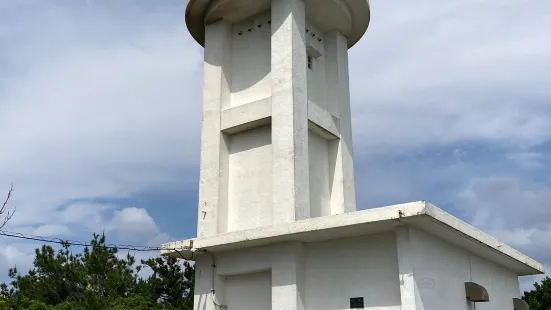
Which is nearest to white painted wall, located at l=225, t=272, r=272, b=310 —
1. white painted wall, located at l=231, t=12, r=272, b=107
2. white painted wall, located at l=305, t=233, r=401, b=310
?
white painted wall, located at l=305, t=233, r=401, b=310

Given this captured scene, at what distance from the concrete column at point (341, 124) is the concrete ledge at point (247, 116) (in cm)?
215

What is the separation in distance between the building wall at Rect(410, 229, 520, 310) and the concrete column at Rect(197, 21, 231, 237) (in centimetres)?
473

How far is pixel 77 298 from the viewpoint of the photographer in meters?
26.3

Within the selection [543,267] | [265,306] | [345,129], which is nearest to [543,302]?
[543,267]

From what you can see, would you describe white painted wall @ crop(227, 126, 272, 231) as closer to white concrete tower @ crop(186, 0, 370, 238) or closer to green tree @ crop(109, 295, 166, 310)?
white concrete tower @ crop(186, 0, 370, 238)

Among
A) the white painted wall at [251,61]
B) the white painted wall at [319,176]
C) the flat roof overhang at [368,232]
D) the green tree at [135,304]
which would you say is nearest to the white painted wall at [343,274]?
the flat roof overhang at [368,232]

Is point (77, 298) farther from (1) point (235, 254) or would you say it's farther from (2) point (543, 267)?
(2) point (543, 267)

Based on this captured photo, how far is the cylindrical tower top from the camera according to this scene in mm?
13719

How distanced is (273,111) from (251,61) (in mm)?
2079

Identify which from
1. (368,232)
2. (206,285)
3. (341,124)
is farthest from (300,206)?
(341,124)

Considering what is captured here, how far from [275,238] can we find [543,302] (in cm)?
2211

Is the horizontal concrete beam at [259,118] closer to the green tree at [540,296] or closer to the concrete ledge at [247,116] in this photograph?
the concrete ledge at [247,116]

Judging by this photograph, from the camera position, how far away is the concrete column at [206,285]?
11.3 metres

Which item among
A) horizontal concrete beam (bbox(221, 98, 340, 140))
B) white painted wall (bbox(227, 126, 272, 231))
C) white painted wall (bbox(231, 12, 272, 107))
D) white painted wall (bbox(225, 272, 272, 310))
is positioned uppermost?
white painted wall (bbox(231, 12, 272, 107))
